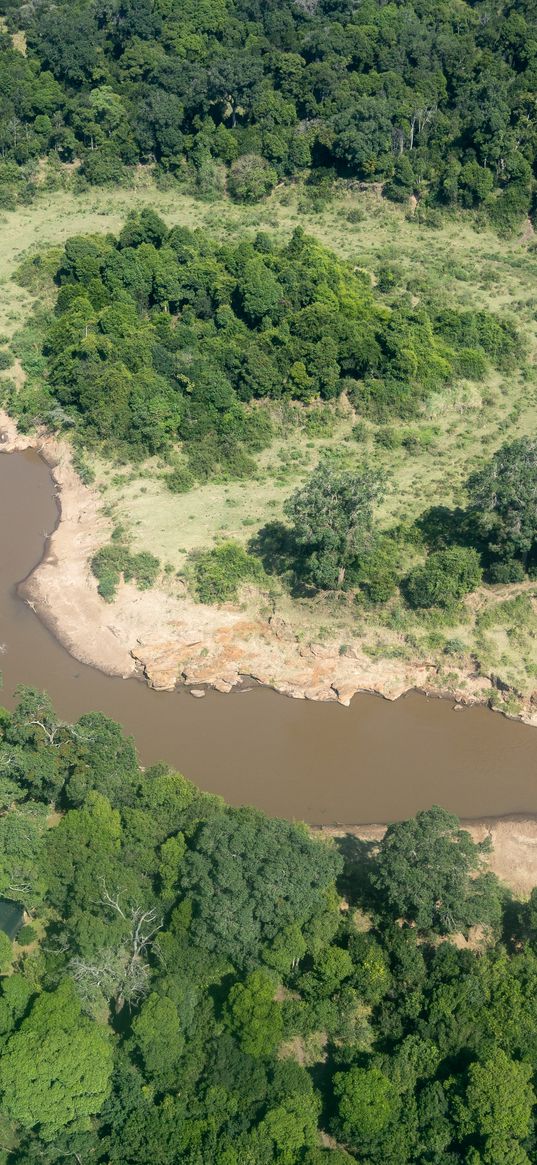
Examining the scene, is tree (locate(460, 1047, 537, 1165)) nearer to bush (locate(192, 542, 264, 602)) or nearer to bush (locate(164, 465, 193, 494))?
bush (locate(192, 542, 264, 602))

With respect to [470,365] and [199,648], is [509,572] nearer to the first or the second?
[199,648]

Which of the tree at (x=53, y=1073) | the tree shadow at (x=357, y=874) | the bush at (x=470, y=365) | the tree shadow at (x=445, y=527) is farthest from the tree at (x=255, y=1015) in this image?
the bush at (x=470, y=365)

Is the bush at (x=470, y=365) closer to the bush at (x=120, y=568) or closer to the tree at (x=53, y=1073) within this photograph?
the bush at (x=120, y=568)

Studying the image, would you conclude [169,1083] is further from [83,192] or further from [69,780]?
[83,192]

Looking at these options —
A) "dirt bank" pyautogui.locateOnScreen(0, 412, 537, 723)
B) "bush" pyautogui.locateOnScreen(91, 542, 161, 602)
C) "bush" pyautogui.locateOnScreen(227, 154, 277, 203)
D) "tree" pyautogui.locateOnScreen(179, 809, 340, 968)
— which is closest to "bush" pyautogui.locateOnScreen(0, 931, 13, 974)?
"tree" pyautogui.locateOnScreen(179, 809, 340, 968)

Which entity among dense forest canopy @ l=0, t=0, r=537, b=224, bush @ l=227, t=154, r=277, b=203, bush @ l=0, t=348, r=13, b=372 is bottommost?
bush @ l=0, t=348, r=13, b=372

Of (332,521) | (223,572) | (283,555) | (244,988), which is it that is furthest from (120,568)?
(244,988)
